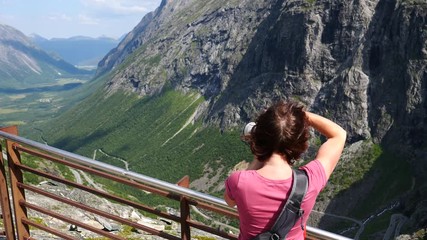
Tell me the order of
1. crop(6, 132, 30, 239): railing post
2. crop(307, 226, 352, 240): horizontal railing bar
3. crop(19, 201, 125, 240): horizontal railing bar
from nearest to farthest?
crop(307, 226, 352, 240): horizontal railing bar < crop(19, 201, 125, 240): horizontal railing bar < crop(6, 132, 30, 239): railing post

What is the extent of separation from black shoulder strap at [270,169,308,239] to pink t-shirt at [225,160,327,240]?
0.09 meters

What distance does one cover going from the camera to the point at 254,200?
649 cm

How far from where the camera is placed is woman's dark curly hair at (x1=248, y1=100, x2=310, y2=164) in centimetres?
657

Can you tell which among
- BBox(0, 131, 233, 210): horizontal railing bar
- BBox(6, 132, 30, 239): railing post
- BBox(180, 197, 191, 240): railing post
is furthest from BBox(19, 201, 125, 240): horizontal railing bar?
BBox(180, 197, 191, 240): railing post

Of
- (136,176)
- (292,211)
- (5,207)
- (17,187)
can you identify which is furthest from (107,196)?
(292,211)

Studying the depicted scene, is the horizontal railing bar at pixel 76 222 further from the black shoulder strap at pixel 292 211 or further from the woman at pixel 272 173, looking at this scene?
the black shoulder strap at pixel 292 211

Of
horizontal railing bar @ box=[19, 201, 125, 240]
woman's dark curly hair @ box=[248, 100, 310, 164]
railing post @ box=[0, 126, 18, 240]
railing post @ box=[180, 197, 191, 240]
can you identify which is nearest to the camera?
woman's dark curly hair @ box=[248, 100, 310, 164]

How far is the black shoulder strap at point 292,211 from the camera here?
249 inches

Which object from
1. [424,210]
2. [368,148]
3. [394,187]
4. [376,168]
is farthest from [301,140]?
[368,148]

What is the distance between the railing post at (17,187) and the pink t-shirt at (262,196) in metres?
6.90

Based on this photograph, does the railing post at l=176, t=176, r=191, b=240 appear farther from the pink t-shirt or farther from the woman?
the pink t-shirt

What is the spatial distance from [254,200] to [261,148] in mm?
804

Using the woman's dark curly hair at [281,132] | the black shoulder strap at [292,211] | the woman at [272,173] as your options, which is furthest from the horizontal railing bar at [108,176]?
the black shoulder strap at [292,211]

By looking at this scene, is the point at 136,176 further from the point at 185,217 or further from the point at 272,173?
the point at 272,173
